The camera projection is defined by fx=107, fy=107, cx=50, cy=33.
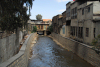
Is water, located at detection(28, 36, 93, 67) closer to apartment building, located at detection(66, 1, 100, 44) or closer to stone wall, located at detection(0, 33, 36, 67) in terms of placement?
apartment building, located at detection(66, 1, 100, 44)

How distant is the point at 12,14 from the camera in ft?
32.9

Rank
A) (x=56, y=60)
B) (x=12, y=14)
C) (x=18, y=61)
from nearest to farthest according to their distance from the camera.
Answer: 1. (x=18, y=61)
2. (x=12, y=14)
3. (x=56, y=60)

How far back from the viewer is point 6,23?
9.00 m

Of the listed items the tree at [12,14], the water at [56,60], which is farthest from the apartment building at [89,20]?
the tree at [12,14]

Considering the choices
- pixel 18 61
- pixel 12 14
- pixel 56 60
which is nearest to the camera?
pixel 18 61

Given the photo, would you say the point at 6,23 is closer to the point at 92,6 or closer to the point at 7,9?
the point at 7,9

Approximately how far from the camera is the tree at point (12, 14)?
28.7ft

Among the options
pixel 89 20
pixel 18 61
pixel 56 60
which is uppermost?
pixel 89 20

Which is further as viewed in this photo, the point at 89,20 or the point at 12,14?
the point at 89,20

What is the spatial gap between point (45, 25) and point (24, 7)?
41817 mm

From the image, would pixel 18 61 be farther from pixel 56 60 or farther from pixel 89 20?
pixel 89 20

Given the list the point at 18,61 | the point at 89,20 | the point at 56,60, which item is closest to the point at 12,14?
the point at 18,61

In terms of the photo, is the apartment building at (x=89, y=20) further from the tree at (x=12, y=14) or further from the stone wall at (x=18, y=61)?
the stone wall at (x=18, y=61)

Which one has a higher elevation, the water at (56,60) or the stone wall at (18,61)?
the stone wall at (18,61)
